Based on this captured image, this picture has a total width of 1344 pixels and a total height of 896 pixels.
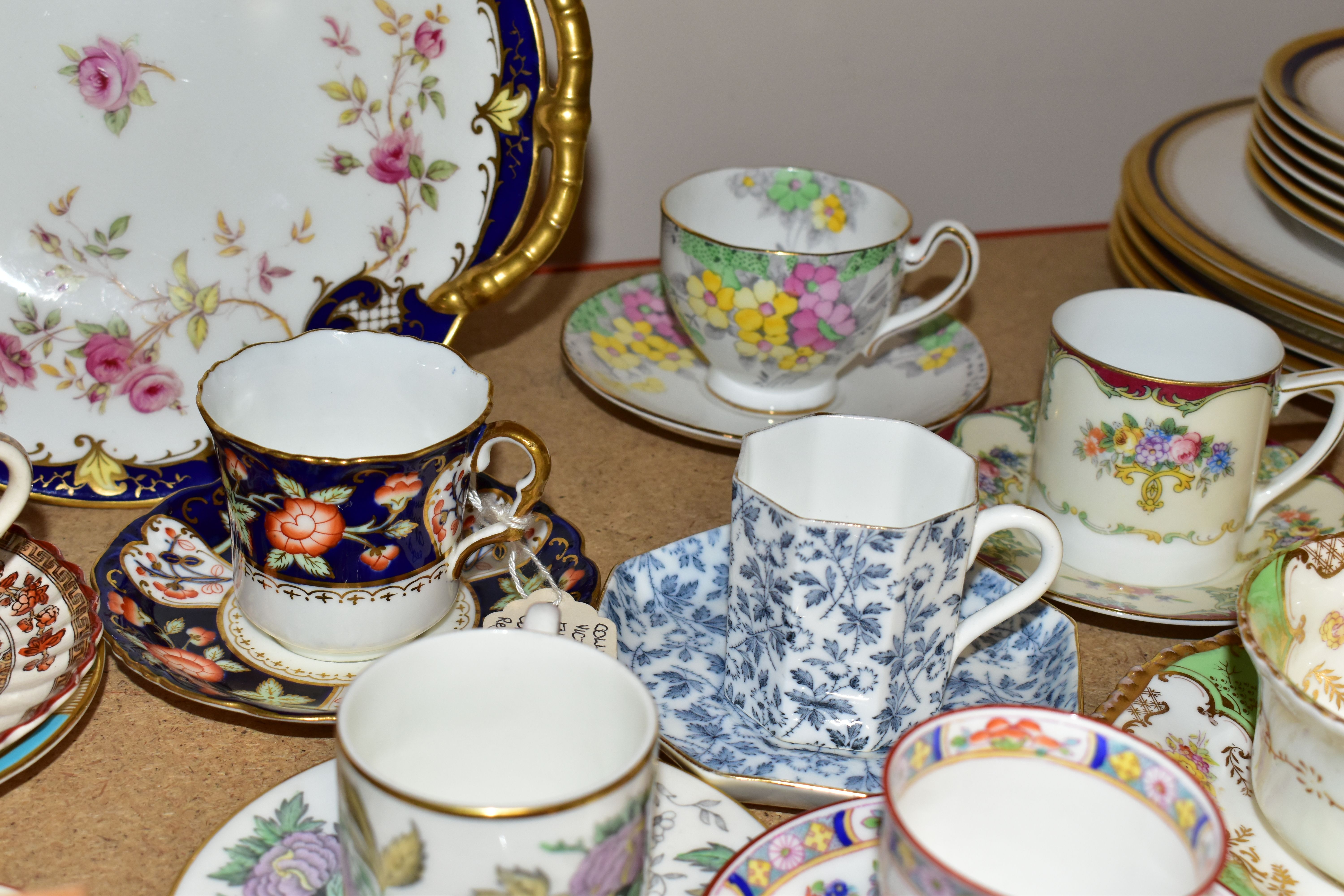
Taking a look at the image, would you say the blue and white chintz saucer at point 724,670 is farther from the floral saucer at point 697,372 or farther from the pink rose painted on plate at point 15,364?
the pink rose painted on plate at point 15,364

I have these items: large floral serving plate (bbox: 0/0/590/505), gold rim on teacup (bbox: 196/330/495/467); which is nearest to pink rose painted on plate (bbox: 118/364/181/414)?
large floral serving plate (bbox: 0/0/590/505)

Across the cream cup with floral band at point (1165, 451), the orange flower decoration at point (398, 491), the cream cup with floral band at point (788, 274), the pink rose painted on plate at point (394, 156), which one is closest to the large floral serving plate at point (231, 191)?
the pink rose painted on plate at point (394, 156)

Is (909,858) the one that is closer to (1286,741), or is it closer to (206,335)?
(1286,741)

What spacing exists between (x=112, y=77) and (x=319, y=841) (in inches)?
19.7

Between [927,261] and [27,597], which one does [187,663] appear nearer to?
[27,597]

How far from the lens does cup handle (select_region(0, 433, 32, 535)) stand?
563 millimetres

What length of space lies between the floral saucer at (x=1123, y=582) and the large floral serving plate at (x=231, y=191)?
33cm

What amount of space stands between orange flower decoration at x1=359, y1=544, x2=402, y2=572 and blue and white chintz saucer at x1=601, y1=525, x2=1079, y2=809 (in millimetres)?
113

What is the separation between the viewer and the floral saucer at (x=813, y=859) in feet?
1.55

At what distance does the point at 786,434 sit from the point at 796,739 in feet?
0.51

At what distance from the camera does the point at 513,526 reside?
0.66 m

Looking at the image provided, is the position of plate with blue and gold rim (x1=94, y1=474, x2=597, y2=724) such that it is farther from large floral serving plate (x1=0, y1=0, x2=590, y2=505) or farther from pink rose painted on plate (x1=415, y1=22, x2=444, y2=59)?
pink rose painted on plate (x1=415, y1=22, x2=444, y2=59)

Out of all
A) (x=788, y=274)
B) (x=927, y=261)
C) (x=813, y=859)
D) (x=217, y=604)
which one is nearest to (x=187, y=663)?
(x=217, y=604)

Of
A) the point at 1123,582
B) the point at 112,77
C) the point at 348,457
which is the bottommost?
the point at 1123,582
